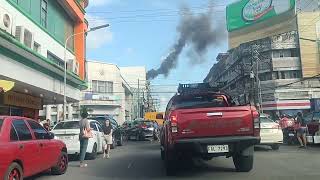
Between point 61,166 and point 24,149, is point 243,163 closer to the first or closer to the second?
point 61,166

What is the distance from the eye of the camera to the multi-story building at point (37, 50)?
68.8 ft

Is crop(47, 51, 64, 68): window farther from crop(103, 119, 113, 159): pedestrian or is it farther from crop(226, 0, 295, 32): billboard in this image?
crop(226, 0, 295, 32): billboard

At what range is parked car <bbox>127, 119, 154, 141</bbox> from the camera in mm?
33219

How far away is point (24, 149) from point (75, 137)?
723 centimetres

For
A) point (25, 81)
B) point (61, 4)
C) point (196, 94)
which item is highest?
point (61, 4)

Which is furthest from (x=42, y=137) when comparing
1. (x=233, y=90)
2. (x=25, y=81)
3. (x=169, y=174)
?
(x=233, y=90)

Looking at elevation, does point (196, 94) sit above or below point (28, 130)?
above

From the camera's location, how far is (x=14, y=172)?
32.2 ft

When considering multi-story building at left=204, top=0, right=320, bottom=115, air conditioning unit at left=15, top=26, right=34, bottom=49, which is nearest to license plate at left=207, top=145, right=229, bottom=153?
air conditioning unit at left=15, top=26, right=34, bottom=49

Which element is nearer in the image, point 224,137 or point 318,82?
point 224,137

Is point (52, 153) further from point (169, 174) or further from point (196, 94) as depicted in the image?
point (196, 94)

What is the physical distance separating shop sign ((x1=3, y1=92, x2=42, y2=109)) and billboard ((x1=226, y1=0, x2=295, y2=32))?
39.5 metres

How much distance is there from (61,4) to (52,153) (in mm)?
23369

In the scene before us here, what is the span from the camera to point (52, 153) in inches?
480
